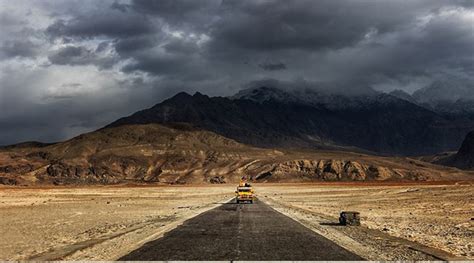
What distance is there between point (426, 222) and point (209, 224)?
13.6 m

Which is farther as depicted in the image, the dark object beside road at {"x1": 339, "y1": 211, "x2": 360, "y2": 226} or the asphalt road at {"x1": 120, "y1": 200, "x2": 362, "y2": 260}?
the dark object beside road at {"x1": 339, "y1": 211, "x2": 360, "y2": 226}

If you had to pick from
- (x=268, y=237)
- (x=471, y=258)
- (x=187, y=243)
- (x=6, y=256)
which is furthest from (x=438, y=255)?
(x=6, y=256)

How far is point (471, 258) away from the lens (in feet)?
58.1

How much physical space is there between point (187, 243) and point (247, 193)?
4058 cm

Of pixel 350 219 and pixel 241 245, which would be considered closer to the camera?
pixel 241 245

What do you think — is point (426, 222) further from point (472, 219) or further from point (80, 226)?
point (80, 226)

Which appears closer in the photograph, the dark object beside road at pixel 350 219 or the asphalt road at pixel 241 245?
the asphalt road at pixel 241 245

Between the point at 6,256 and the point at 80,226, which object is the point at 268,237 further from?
the point at 80,226

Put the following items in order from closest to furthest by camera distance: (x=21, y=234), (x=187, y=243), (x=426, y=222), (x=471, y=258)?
(x=471, y=258) < (x=187, y=243) < (x=21, y=234) < (x=426, y=222)

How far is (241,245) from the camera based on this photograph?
66.6ft

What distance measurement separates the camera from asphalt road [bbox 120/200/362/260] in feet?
57.5

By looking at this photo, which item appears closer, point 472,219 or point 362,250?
point 362,250

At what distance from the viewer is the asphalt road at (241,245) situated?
17.5 metres

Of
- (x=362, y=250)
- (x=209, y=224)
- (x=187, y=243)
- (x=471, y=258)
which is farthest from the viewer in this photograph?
(x=209, y=224)
